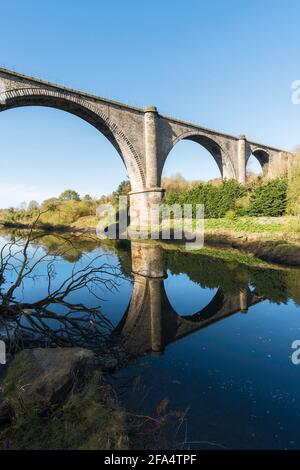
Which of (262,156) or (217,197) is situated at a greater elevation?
(262,156)

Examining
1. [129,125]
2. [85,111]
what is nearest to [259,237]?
[129,125]

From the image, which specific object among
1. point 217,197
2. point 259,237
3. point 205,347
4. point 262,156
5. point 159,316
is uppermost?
point 262,156

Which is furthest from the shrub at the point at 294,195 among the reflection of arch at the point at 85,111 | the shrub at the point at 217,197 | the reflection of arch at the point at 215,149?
the reflection of arch at the point at 215,149

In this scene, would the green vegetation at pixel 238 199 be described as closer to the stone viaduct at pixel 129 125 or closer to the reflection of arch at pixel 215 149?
the stone viaduct at pixel 129 125

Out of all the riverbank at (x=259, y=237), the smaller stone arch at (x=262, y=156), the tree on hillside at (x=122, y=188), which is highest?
the smaller stone arch at (x=262, y=156)

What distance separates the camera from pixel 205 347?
5.18 meters

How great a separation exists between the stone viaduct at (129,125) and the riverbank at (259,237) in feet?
28.2

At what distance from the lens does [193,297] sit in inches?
329

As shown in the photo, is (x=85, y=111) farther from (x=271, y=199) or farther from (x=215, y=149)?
(x=215, y=149)

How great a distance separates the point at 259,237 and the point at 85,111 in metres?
18.9

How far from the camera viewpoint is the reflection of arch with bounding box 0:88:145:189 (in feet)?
66.6

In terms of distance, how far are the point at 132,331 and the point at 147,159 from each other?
79.9 feet

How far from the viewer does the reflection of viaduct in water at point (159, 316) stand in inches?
213
